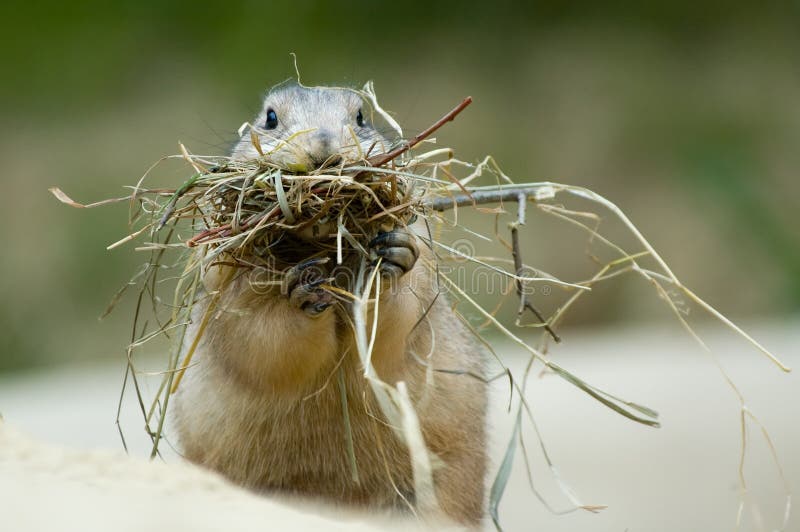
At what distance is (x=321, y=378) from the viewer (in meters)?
5.13

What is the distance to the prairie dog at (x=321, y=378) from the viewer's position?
4.71 meters

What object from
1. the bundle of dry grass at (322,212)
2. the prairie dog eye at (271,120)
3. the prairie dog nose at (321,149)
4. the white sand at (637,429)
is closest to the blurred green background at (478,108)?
the white sand at (637,429)

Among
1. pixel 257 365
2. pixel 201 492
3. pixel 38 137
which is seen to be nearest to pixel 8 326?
pixel 38 137

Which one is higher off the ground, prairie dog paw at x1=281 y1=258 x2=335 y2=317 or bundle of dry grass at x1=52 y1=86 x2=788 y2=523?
bundle of dry grass at x1=52 y1=86 x2=788 y2=523

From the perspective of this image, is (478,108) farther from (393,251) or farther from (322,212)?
(322,212)

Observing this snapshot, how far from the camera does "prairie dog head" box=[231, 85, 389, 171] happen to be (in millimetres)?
4418

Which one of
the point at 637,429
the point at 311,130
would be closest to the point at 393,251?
the point at 311,130

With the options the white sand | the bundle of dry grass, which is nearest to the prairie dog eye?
the bundle of dry grass

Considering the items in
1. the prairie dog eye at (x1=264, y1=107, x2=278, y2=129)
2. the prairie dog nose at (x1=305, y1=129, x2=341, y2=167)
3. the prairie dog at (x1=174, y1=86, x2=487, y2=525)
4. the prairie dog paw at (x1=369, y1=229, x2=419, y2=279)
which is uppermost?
the prairie dog eye at (x1=264, y1=107, x2=278, y2=129)

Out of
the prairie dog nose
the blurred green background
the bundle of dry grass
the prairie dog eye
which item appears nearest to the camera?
the bundle of dry grass

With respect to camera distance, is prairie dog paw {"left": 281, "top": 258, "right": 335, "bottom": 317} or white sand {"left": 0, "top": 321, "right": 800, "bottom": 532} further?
white sand {"left": 0, "top": 321, "right": 800, "bottom": 532}

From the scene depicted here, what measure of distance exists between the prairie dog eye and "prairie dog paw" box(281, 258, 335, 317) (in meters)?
1.39

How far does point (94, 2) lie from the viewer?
1521cm

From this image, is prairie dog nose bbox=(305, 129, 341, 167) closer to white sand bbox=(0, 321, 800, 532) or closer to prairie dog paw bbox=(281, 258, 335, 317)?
prairie dog paw bbox=(281, 258, 335, 317)
